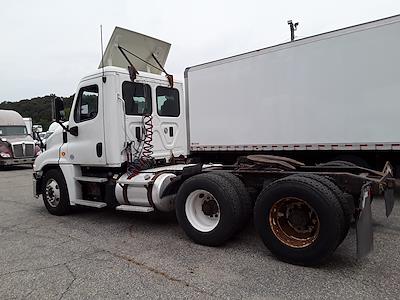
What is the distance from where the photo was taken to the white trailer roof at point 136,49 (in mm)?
6574

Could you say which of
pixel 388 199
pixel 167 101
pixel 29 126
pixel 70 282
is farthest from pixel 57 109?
pixel 29 126

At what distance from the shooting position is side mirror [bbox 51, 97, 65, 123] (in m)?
6.59

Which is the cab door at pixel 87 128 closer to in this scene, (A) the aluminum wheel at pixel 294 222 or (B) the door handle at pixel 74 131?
(B) the door handle at pixel 74 131

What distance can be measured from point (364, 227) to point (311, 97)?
4877mm

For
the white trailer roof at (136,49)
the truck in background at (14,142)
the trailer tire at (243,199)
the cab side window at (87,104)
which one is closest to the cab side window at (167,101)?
the white trailer roof at (136,49)

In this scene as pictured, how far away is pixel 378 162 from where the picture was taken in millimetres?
7836

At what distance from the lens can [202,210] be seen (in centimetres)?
509

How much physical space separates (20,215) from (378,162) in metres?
7.65

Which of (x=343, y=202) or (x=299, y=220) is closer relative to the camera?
(x=343, y=202)

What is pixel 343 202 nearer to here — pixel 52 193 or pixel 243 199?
pixel 243 199

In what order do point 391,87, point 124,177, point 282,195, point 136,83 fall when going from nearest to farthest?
1. point 282,195
2. point 124,177
3. point 136,83
4. point 391,87

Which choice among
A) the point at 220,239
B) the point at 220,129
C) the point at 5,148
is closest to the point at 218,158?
the point at 220,129

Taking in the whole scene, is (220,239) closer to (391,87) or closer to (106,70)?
(106,70)

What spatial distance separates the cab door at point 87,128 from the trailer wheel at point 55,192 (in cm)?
48
